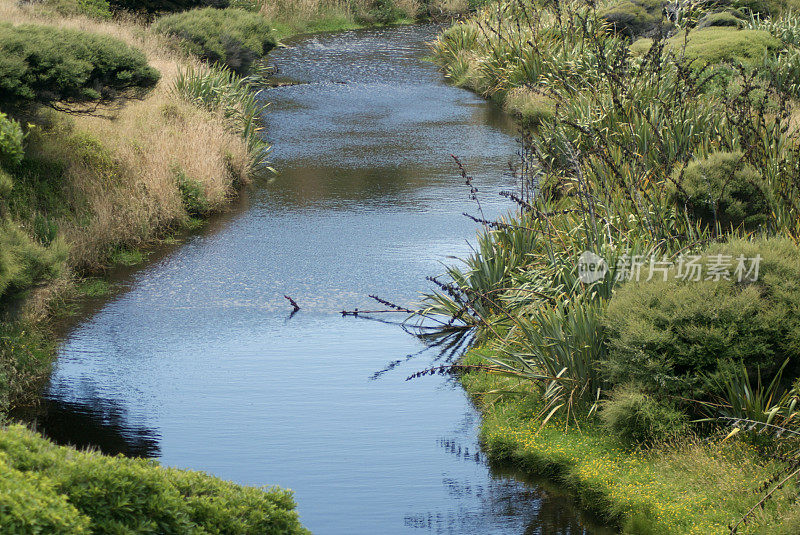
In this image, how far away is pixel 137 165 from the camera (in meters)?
12.2

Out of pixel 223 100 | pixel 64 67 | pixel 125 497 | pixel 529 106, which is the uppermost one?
pixel 64 67

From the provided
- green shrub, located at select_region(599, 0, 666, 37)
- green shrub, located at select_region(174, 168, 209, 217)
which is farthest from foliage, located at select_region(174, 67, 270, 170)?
green shrub, located at select_region(599, 0, 666, 37)

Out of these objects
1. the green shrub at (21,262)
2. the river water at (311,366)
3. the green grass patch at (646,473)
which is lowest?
the river water at (311,366)

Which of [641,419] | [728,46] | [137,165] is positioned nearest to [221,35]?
[137,165]

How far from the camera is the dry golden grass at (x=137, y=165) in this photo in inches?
432

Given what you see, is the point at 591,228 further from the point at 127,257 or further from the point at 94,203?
the point at 94,203

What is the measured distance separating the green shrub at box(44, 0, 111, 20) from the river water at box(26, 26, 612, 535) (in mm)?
9794

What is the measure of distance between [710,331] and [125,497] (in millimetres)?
4189

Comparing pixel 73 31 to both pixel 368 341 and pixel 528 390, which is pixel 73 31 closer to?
pixel 368 341

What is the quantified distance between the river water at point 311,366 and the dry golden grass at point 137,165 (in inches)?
21.2

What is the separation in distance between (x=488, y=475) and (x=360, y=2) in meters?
33.0

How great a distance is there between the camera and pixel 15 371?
718 centimetres

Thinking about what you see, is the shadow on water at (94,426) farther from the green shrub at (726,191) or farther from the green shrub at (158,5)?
the green shrub at (158,5)

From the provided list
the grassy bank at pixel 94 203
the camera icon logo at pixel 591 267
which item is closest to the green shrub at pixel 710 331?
the camera icon logo at pixel 591 267
